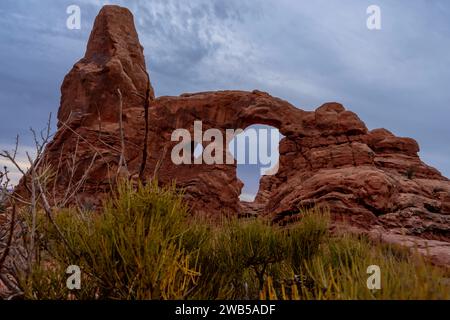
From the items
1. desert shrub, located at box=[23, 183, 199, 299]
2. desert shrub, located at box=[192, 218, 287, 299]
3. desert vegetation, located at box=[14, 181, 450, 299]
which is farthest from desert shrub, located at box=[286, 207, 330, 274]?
desert shrub, located at box=[23, 183, 199, 299]

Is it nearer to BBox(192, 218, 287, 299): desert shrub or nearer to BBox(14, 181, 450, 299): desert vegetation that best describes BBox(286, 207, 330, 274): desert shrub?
BBox(192, 218, 287, 299): desert shrub

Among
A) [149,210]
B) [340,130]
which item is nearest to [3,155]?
[149,210]

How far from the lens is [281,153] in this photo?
30234 mm

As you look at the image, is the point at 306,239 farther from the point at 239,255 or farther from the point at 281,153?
the point at 281,153

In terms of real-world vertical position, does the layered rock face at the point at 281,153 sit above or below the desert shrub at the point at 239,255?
above

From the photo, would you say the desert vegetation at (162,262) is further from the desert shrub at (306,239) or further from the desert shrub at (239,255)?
the desert shrub at (306,239)

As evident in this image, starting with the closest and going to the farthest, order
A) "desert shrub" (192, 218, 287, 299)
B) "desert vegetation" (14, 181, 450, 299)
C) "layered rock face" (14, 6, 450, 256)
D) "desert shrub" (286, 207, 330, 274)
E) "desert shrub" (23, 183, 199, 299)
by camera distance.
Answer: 1. "desert vegetation" (14, 181, 450, 299)
2. "desert shrub" (23, 183, 199, 299)
3. "desert shrub" (192, 218, 287, 299)
4. "desert shrub" (286, 207, 330, 274)
5. "layered rock face" (14, 6, 450, 256)

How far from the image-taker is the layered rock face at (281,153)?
766 inches

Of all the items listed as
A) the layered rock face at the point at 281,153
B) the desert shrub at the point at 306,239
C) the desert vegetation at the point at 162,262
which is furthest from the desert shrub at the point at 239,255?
the layered rock face at the point at 281,153

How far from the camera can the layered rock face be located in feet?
63.9

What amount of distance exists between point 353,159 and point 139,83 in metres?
22.7

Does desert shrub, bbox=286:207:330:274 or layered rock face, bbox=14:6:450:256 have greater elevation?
layered rock face, bbox=14:6:450:256

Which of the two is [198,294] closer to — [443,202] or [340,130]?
[443,202]

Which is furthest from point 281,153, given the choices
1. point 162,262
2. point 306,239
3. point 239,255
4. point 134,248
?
point 162,262
